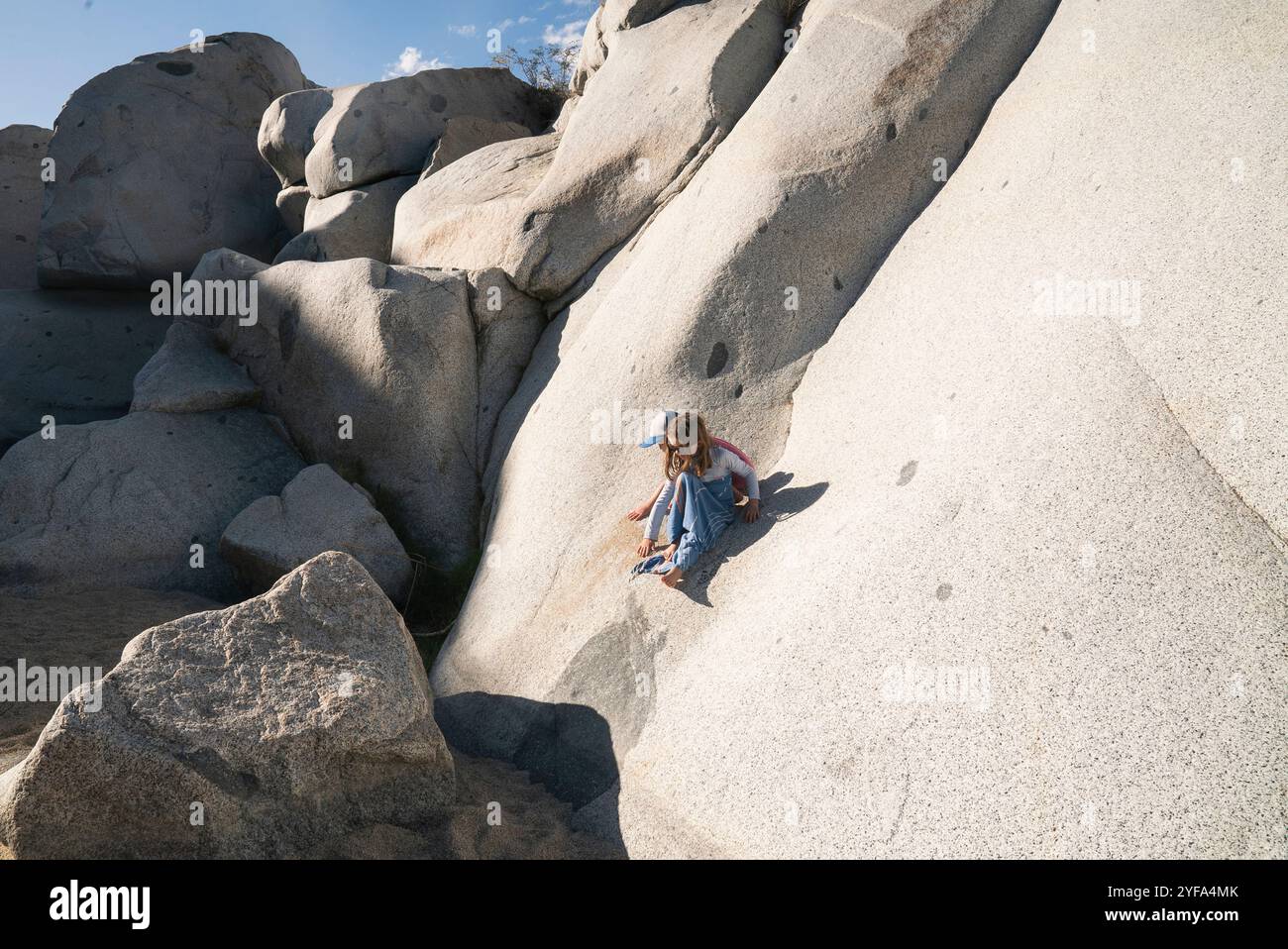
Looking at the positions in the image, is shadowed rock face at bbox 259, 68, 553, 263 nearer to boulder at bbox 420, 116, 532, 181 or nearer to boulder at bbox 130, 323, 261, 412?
boulder at bbox 420, 116, 532, 181

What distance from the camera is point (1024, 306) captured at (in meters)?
4.48

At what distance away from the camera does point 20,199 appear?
564 inches

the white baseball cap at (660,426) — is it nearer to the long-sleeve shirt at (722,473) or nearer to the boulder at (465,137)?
the long-sleeve shirt at (722,473)

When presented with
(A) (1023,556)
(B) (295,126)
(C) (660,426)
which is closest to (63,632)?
(C) (660,426)

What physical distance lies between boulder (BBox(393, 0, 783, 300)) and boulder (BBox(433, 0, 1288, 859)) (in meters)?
2.35

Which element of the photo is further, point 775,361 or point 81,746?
point 775,361

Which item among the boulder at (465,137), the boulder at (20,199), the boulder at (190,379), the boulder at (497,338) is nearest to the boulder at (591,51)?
the boulder at (465,137)

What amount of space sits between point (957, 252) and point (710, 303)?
4.85 ft

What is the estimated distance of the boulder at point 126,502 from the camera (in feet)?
22.7

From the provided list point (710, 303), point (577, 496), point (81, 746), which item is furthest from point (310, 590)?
point (710, 303)

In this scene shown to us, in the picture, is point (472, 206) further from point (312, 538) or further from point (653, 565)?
point (653, 565)

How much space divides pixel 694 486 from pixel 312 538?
319 centimetres

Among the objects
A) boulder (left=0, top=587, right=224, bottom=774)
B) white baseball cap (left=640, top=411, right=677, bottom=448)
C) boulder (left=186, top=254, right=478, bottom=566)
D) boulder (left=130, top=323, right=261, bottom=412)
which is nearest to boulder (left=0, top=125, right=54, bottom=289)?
boulder (left=130, top=323, right=261, bottom=412)

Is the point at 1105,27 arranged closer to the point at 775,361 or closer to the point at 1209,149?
the point at 1209,149
